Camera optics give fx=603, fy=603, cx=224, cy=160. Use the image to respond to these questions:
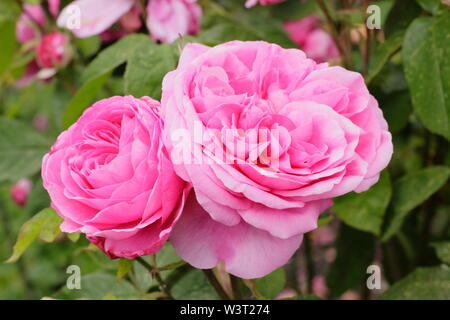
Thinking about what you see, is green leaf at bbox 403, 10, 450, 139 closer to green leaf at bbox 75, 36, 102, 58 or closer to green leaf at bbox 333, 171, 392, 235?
green leaf at bbox 333, 171, 392, 235

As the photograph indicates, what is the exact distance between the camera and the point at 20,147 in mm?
939

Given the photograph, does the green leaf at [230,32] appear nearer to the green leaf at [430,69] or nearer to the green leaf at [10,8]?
the green leaf at [430,69]

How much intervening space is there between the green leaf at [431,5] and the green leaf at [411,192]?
190 mm

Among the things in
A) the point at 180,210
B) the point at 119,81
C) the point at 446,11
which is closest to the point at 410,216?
the point at 446,11

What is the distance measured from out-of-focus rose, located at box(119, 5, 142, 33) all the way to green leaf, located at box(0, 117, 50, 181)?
239 mm

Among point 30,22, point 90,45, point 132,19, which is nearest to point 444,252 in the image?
point 132,19

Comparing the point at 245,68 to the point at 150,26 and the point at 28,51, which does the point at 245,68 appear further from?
the point at 28,51

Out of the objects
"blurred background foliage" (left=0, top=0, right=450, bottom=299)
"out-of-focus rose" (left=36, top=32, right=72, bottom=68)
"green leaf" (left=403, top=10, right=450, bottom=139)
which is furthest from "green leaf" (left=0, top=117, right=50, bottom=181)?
"green leaf" (left=403, top=10, right=450, bottom=139)

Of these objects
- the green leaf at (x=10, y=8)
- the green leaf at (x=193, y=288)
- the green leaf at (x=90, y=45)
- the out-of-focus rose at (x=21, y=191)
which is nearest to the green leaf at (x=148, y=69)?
the green leaf at (x=193, y=288)

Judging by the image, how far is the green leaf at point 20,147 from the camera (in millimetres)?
913

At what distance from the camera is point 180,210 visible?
1.53 feet

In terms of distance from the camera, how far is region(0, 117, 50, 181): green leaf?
91 centimetres

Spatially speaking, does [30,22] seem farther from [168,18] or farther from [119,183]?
[119,183]

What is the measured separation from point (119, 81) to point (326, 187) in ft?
2.19
